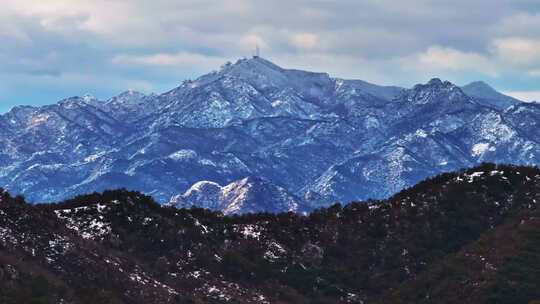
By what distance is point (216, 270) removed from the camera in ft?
445

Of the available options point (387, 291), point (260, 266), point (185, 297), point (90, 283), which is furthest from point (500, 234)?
point (90, 283)

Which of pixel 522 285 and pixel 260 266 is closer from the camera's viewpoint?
pixel 522 285

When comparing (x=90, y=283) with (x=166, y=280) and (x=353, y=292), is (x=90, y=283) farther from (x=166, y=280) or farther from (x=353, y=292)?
(x=353, y=292)

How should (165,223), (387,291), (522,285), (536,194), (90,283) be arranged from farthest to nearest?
(536,194), (165,223), (387,291), (522,285), (90,283)

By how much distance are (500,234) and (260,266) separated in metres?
36.1

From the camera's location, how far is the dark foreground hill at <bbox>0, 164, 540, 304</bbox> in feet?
391

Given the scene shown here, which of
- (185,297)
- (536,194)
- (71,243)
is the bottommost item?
(185,297)

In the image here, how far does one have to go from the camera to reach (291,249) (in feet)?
482

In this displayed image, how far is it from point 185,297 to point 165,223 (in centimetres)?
2559

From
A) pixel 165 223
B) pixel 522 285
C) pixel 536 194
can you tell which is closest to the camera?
pixel 522 285

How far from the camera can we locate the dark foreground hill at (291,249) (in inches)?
4697

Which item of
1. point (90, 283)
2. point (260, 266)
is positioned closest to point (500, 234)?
point (260, 266)

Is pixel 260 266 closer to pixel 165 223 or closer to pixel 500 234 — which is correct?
pixel 165 223

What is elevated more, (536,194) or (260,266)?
(536,194)
